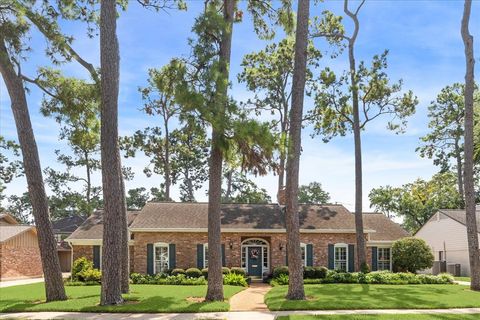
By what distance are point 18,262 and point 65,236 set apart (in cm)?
1641

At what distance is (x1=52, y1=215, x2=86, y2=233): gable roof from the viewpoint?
4725cm

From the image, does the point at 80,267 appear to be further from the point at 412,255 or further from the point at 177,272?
the point at 412,255

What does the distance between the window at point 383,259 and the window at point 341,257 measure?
2255 mm

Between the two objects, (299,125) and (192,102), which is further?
(299,125)

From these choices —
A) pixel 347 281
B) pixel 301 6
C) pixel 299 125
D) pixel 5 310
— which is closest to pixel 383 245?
pixel 347 281

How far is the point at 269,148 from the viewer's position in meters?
13.4

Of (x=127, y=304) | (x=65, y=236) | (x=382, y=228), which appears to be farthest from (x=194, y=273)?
(x=65, y=236)

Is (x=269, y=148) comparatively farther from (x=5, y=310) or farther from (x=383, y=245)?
(x=383, y=245)

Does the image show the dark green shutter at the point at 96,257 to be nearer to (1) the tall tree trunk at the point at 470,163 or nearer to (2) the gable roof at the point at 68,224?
(1) the tall tree trunk at the point at 470,163

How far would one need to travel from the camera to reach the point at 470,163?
18531 mm

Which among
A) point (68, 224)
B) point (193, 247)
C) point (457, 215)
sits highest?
point (457, 215)

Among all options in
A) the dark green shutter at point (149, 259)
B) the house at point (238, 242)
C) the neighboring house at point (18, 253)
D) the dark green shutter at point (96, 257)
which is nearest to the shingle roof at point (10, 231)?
the neighboring house at point (18, 253)

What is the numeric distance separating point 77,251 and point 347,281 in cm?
1378

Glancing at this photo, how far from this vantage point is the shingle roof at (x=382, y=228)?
27.3 m
